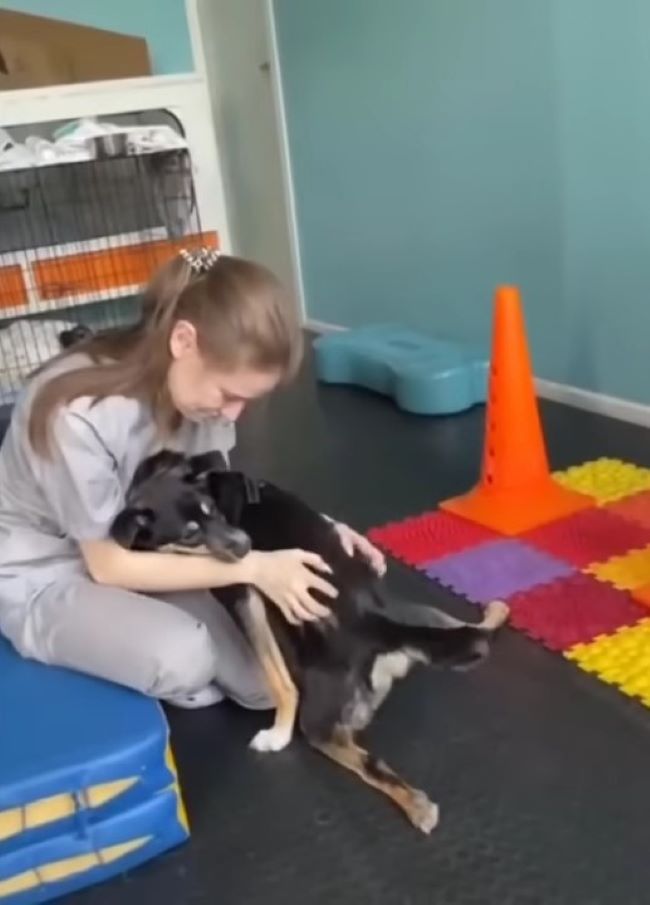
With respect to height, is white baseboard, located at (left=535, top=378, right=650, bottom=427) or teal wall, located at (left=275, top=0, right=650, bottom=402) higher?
teal wall, located at (left=275, top=0, right=650, bottom=402)

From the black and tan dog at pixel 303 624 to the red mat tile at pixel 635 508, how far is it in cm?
76

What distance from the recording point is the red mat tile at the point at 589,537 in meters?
2.12

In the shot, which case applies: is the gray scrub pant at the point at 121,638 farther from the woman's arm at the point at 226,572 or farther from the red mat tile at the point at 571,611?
the red mat tile at the point at 571,611

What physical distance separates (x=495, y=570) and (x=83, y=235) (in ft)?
8.04

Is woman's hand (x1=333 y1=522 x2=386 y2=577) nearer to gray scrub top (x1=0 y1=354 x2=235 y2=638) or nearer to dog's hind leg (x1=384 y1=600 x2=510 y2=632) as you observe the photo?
dog's hind leg (x1=384 y1=600 x2=510 y2=632)

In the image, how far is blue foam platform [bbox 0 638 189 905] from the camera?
1.27m

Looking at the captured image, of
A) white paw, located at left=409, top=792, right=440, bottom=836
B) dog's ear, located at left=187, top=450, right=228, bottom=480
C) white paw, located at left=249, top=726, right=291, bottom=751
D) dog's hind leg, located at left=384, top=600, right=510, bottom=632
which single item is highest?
dog's ear, located at left=187, top=450, right=228, bottom=480

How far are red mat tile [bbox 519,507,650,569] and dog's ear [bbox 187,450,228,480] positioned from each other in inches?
31.5

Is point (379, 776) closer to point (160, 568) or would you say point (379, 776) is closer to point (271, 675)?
point (271, 675)

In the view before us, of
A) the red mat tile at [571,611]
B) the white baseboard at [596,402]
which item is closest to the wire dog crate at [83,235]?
the white baseboard at [596,402]

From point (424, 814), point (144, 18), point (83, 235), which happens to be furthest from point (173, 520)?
point (144, 18)

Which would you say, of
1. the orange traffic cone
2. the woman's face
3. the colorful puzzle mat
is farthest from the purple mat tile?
the woman's face

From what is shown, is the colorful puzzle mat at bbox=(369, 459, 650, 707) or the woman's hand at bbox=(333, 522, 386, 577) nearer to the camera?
the woman's hand at bbox=(333, 522, 386, 577)

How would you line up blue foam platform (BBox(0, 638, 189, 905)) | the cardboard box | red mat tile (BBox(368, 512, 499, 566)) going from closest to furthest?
blue foam platform (BBox(0, 638, 189, 905)), red mat tile (BBox(368, 512, 499, 566)), the cardboard box
